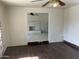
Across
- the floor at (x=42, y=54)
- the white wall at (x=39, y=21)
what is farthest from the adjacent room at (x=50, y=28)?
the white wall at (x=39, y=21)

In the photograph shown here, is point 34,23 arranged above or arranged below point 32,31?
above

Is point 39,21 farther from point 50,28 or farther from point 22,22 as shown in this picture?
point 22,22

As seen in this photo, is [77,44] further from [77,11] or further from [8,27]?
[8,27]

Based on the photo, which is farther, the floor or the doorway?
the doorway

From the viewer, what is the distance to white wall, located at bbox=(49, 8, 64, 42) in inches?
237

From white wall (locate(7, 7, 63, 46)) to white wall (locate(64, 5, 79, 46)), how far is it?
493 mm

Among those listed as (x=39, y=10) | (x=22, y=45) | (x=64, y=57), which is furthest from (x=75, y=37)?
(x=22, y=45)

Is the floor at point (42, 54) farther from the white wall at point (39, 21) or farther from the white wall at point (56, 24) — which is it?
the white wall at point (39, 21)

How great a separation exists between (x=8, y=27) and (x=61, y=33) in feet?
10.5

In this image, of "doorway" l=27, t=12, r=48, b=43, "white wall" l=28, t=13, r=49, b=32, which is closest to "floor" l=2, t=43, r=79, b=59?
"doorway" l=27, t=12, r=48, b=43

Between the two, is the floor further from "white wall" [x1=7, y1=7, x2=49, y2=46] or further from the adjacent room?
"white wall" [x1=7, y1=7, x2=49, y2=46]

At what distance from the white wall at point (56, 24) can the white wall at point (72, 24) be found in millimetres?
251

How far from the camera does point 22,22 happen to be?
5.59 meters

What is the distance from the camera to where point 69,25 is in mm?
5738
